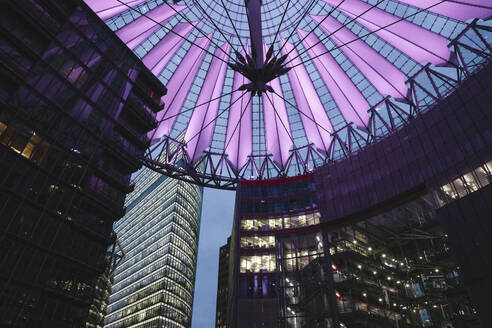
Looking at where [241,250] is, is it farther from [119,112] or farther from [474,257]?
[474,257]

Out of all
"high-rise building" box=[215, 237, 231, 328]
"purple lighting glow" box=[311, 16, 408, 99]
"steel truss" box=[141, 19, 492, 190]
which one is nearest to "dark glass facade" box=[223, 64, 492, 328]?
"steel truss" box=[141, 19, 492, 190]

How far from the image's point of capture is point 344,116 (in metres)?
35.8

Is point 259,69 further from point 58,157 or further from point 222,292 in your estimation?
point 222,292

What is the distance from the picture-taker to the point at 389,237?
118ft

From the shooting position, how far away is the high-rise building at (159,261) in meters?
76.0

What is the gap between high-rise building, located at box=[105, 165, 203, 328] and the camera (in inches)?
2992

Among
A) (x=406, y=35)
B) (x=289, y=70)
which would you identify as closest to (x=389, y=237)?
(x=406, y=35)

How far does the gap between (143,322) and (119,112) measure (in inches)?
2451

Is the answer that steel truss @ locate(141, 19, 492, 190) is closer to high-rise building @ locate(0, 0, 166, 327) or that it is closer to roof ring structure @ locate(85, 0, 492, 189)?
roof ring structure @ locate(85, 0, 492, 189)

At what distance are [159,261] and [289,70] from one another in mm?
66116

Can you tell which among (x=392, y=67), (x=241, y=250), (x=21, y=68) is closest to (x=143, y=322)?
(x=241, y=250)

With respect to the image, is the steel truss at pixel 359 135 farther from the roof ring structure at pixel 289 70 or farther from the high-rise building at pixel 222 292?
the high-rise building at pixel 222 292

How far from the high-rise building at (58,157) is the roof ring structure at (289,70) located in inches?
164

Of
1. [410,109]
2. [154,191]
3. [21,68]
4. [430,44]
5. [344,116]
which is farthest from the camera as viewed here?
[154,191]
